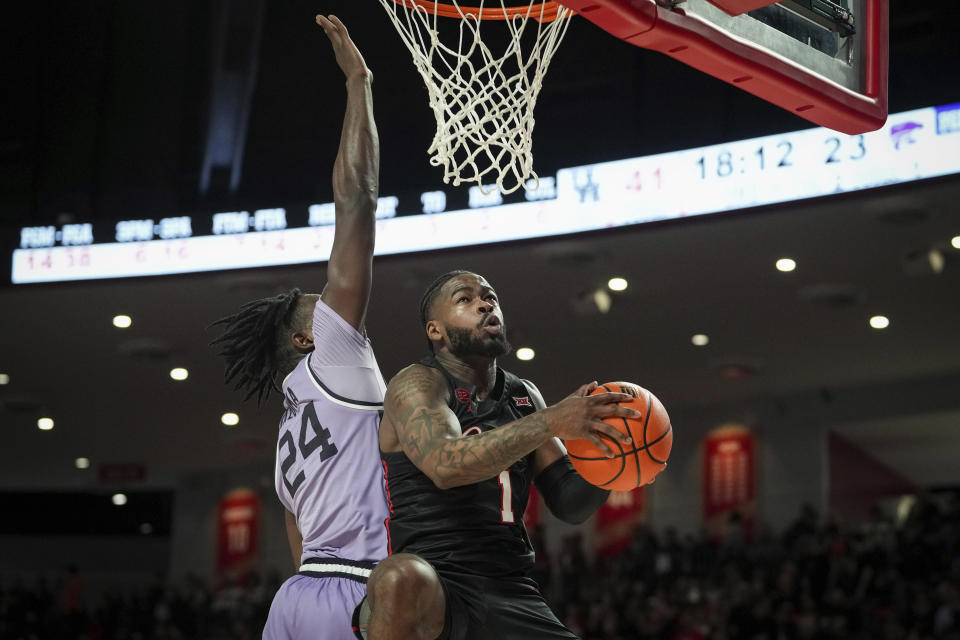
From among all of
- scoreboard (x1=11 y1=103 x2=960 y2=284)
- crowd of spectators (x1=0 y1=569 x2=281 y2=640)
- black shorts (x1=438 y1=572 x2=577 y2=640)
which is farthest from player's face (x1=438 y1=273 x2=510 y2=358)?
crowd of spectators (x1=0 y1=569 x2=281 y2=640)

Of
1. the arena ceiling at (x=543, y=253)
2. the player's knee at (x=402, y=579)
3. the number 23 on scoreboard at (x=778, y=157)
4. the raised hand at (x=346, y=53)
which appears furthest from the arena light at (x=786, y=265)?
the player's knee at (x=402, y=579)

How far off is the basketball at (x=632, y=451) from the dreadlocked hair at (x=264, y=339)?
1.31 m

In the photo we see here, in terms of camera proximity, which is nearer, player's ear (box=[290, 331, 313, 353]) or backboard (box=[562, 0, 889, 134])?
backboard (box=[562, 0, 889, 134])

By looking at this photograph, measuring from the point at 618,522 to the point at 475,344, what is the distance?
51.0 feet

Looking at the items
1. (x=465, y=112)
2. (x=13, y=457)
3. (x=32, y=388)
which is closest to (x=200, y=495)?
(x=13, y=457)

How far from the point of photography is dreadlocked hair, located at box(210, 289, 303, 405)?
14.4ft

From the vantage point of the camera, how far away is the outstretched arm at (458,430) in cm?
312

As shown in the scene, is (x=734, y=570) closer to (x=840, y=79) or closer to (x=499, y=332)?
(x=840, y=79)

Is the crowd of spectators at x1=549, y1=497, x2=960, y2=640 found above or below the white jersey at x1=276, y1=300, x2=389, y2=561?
below

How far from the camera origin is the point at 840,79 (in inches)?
187

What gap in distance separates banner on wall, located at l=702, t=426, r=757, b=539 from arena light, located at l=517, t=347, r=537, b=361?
4.02 m

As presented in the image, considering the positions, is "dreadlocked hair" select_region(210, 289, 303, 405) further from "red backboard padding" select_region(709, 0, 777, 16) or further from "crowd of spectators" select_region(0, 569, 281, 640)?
"crowd of spectators" select_region(0, 569, 281, 640)

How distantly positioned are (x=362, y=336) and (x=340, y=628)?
2.95 feet

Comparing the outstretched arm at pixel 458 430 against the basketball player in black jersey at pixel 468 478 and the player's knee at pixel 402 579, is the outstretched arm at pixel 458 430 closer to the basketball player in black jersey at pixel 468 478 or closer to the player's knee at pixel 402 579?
the basketball player in black jersey at pixel 468 478
